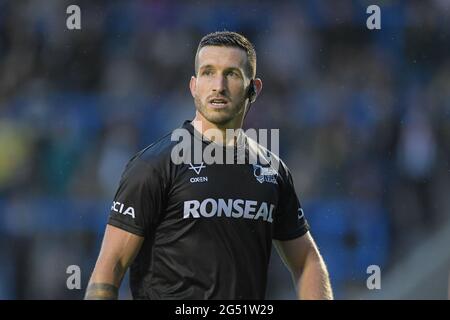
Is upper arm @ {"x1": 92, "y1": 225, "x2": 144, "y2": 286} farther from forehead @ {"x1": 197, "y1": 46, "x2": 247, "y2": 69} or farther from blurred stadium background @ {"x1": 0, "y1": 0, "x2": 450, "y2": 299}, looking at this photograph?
blurred stadium background @ {"x1": 0, "y1": 0, "x2": 450, "y2": 299}

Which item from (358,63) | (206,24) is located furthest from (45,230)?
(358,63)

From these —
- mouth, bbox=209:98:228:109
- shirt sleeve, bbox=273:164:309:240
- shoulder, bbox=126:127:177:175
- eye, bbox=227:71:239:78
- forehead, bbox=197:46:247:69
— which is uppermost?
forehead, bbox=197:46:247:69

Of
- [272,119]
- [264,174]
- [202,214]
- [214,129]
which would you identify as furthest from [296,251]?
[272,119]

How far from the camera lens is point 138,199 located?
429 centimetres

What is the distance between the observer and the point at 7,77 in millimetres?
11023

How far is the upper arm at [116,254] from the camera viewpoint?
4.17 meters

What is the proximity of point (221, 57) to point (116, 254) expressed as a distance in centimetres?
112

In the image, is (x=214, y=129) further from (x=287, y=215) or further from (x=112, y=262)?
(x=112, y=262)

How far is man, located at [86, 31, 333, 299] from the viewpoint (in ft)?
14.1

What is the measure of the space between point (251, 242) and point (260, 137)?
5640 mm

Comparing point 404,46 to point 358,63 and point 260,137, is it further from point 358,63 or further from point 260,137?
point 260,137

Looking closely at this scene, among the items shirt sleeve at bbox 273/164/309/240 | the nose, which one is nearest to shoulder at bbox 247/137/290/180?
shirt sleeve at bbox 273/164/309/240

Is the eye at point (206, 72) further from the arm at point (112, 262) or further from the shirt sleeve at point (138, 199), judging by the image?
the arm at point (112, 262)

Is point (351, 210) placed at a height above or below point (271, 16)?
below
